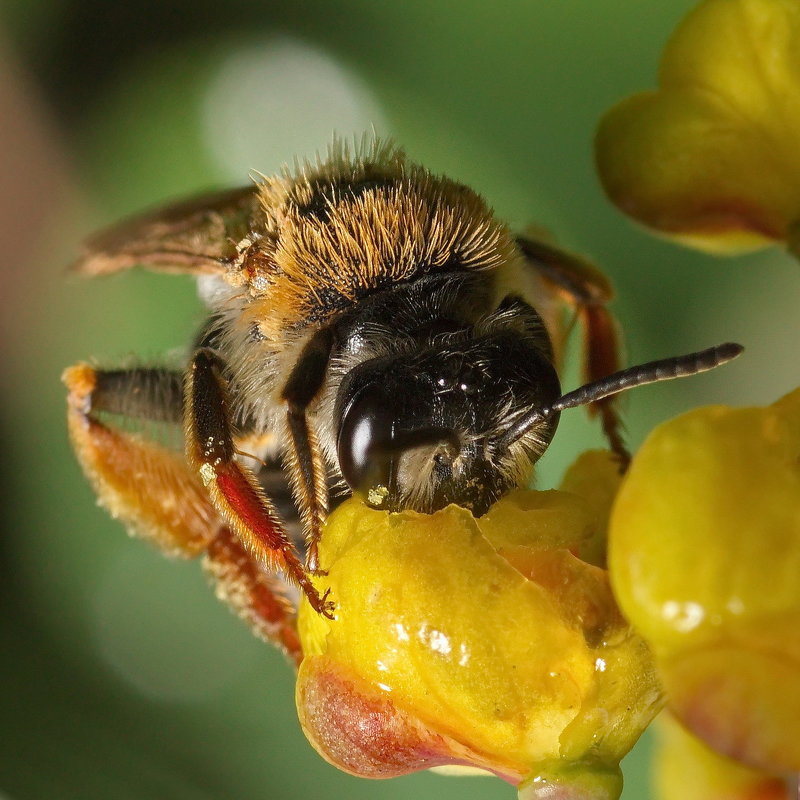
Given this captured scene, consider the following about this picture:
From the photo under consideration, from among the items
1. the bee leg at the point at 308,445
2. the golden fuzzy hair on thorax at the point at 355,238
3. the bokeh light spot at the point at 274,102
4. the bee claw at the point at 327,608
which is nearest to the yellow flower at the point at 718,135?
the golden fuzzy hair on thorax at the point at 355,238

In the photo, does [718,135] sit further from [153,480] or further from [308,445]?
[153,480]

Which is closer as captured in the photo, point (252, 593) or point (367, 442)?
point (367, 442)

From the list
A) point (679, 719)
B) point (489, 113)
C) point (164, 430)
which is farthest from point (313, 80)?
point (679, 719)

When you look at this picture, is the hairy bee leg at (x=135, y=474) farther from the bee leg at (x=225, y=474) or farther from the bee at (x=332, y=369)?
the bee leg at (x=225, y=474)

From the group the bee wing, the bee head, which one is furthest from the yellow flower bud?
the bee wing

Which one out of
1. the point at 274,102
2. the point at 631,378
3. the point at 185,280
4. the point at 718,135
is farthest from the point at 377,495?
the point at 274,102

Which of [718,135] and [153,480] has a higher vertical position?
[718,135]

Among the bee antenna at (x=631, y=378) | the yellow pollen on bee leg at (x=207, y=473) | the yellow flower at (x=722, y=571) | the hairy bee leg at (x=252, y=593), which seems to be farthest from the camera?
the hairy bee leg at (x=252, y=593)
